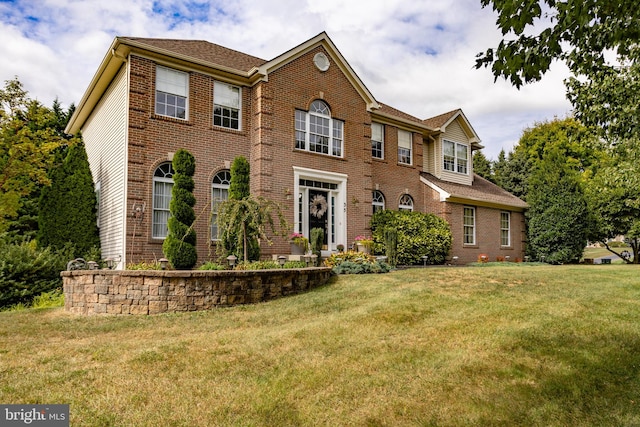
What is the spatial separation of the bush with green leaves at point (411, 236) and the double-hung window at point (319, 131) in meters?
2.98

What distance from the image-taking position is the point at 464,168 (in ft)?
Answer: 72.2

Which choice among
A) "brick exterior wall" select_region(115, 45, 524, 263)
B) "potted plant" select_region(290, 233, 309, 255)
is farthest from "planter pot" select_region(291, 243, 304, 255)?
"brick exterior wall" select_region(115, 45, 524, 263)

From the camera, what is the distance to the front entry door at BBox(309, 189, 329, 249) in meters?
15.2

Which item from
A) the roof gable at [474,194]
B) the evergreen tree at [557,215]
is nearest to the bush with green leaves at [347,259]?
the roof gable at [474,194]

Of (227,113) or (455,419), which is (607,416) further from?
(227,113)

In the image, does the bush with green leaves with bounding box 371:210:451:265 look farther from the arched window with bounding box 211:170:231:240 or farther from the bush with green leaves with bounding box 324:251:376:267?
the arched window with bounding box 211:170:231:240

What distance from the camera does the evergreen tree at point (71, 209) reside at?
47.0 feet

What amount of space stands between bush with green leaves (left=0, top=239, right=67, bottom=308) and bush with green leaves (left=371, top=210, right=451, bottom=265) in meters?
Result: 10.1

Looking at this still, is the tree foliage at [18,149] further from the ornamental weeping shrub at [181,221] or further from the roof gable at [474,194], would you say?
the roof gable at [474,194]

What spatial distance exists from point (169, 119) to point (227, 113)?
6.31 ft

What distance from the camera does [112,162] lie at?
13711mm

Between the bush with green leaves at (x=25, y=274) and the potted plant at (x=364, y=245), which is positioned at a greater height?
the potted plant at (x=364, y=245)

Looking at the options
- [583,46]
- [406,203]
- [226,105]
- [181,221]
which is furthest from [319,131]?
[583,46]

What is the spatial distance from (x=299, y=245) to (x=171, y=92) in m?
5.84
